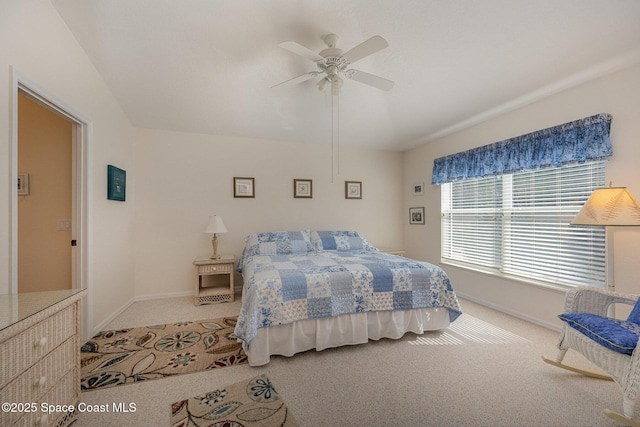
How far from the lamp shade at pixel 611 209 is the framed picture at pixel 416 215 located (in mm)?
2428

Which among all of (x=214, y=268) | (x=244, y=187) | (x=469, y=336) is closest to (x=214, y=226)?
(x=214, y=268)

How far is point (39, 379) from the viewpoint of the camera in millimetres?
1226

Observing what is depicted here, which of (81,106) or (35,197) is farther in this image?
(35,197)

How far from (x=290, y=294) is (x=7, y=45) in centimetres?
242

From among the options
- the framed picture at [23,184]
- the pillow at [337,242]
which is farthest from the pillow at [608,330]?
the framed picture at [23,184]

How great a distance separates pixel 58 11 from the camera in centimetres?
197

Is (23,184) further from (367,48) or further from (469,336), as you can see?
(469,336)

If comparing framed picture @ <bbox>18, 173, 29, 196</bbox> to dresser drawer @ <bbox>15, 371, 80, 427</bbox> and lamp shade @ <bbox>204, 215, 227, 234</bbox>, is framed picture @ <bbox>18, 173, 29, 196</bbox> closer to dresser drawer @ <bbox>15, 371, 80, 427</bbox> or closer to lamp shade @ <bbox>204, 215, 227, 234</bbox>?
lamp shade @ <bbox>204, 215, 227, 234</bbox>

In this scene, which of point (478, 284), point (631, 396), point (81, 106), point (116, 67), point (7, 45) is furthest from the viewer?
point (478, 284)

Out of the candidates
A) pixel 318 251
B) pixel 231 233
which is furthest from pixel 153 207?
pixel 318 251

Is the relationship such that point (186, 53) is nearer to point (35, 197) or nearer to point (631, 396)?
point (35, 197)

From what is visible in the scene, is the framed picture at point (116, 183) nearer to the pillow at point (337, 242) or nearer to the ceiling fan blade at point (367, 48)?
the pillow at point (337, 242)

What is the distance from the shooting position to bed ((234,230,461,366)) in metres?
2.07

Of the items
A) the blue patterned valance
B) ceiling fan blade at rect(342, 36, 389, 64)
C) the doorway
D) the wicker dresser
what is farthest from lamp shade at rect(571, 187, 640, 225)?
the doorway
